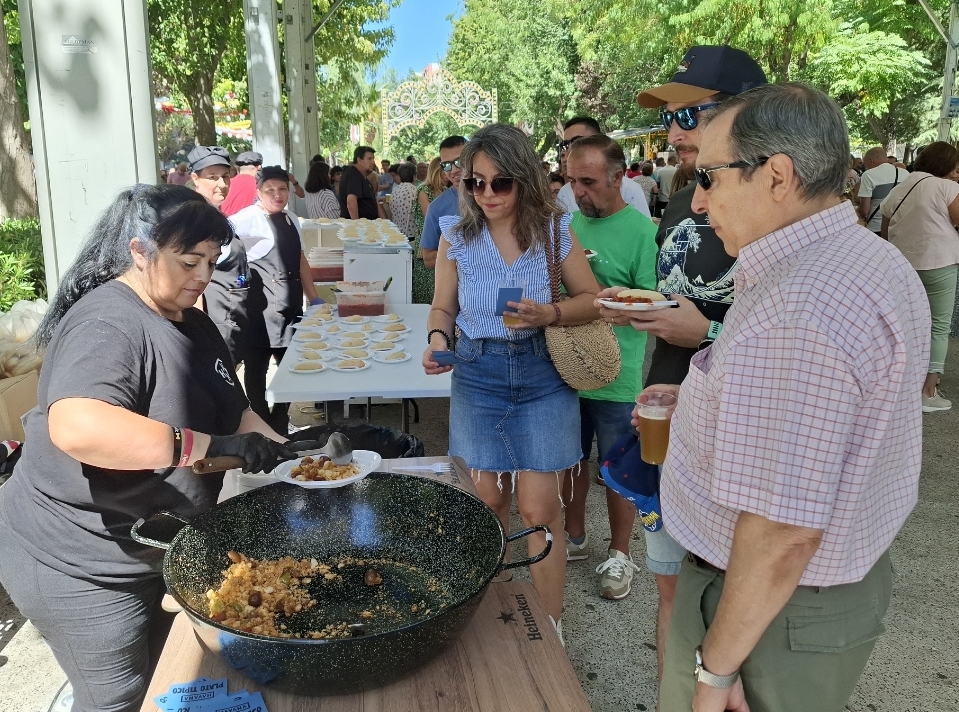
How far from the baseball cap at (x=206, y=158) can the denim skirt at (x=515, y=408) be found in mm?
3565

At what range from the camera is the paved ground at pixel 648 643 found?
9.07ft

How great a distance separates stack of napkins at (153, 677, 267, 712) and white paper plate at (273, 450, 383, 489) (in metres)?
0.58

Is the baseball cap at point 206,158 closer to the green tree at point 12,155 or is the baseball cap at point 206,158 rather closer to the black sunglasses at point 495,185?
the black sunglasses at point 495,185

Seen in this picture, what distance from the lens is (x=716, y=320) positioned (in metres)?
2.30

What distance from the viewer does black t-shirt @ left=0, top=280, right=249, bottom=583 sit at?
171cm

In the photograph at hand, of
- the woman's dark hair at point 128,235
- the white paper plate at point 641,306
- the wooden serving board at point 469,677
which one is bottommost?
the wooden serving board at point 469,677

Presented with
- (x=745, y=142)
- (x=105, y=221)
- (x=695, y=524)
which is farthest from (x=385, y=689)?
(x=105, y=221)

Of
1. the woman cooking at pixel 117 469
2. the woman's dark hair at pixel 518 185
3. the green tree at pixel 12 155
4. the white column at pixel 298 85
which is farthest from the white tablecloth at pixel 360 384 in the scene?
the white column at pixel 298 85

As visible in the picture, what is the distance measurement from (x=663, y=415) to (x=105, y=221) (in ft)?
4.96

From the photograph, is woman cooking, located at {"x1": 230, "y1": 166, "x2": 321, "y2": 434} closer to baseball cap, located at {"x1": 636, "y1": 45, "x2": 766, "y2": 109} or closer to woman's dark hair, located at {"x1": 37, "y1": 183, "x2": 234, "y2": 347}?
woman's dark hair, located at {"x1": 37, "y1": 183, "x2": 234, "y2": 347}

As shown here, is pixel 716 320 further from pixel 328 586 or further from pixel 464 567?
pixel 328 586

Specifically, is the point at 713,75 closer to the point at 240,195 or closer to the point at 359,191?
the point at 240,195

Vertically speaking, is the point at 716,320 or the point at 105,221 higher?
the point at 105,221

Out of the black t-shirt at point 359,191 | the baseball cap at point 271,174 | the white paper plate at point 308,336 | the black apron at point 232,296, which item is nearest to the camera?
the white paper plate at point 308,336
